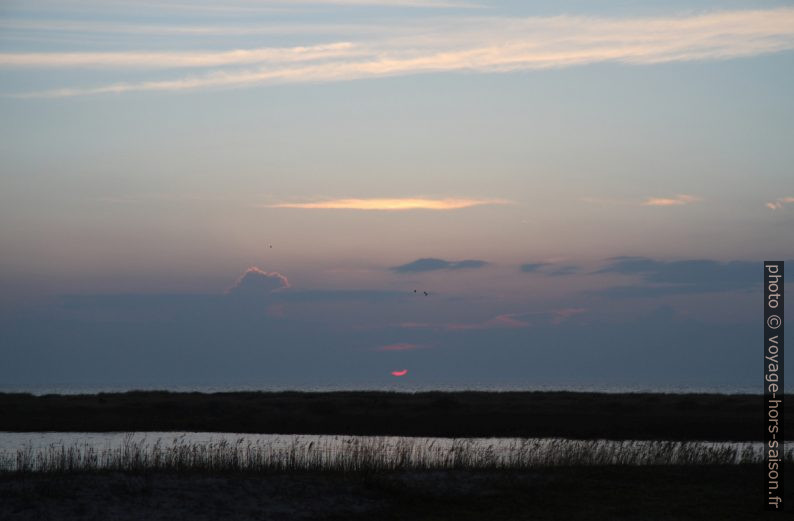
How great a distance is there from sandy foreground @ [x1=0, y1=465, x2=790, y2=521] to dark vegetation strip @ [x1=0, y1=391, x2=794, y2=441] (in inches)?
971

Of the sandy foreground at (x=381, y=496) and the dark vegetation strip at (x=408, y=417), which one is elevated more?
the sandy foreground at (x=381, y=496)

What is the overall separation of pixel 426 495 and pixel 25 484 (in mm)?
9992

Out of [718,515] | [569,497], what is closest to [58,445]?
[569,497]

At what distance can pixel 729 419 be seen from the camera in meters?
54.2

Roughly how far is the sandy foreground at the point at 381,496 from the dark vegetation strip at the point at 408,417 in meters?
24.7

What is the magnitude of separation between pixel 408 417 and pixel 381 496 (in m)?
34.1

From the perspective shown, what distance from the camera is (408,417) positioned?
186ft

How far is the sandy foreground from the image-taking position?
20375mm

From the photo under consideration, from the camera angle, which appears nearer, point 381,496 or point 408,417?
point 381,496

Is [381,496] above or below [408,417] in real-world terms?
above

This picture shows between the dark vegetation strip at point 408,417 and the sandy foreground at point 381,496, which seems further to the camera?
the dark vegetation strip at point 408,417

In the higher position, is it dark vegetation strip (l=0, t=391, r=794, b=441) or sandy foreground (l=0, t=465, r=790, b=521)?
sandy foreground (l=0, t=465, r=790, b=521)

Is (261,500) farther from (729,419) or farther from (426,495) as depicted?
(729,419)

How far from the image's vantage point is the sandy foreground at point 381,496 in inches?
802
